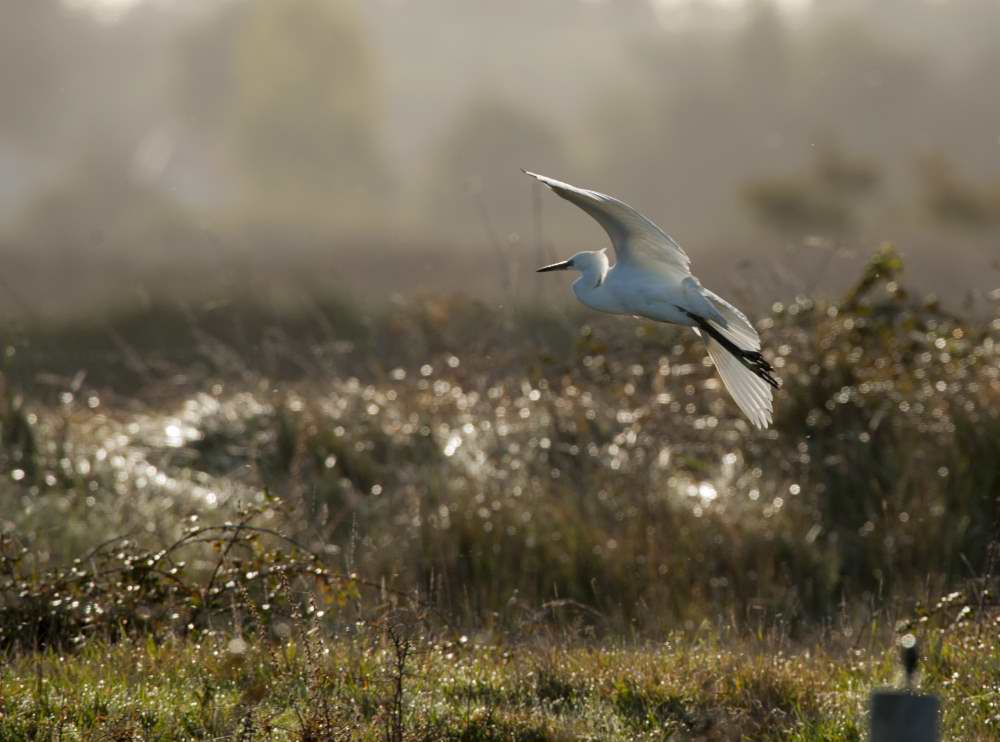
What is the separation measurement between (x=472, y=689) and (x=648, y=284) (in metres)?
1.49

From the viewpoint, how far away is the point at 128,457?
8711 millimetres

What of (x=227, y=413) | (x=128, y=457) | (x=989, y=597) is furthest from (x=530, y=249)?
(x=989, y=597)

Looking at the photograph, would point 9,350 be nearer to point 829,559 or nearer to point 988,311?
point 829,559

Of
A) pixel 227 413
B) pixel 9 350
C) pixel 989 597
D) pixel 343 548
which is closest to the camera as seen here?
pixel 989 597

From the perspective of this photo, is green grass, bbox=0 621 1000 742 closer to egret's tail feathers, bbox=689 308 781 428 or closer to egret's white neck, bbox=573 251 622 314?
egret's tail feathers, bbox=689 308 781 428

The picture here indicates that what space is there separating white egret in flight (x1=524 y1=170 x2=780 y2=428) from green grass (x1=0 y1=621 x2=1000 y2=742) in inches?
41.9

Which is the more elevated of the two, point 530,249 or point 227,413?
point 530,249

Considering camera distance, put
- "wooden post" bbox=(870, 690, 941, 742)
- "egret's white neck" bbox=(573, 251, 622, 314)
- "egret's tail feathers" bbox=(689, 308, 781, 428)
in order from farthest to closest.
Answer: "egret's tail feathers" bbox=(689, 308, 781, 428) < "egret's white neck" bbox=(573, 251, 622, 314) < "wooden post" bbox=(870, 690, 941, 742)

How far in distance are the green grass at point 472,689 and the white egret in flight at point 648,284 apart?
106cm

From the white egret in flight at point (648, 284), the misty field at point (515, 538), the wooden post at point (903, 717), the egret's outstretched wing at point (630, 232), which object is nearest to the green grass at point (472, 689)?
the misty field at point (515, 538)

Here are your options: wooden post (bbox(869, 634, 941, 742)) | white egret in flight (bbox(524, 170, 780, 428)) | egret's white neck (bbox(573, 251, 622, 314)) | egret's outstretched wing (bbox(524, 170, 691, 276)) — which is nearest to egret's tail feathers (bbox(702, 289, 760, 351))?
white egret in flight (bbox(524, 170, 780, 428))

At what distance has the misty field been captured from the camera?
177 inches

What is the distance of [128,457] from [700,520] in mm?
3619

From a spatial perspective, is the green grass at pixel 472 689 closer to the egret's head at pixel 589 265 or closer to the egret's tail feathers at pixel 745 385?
the egret's tail feathers at pixel 745 385
